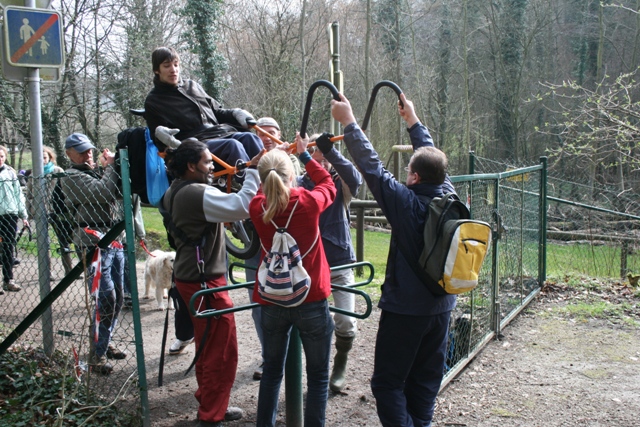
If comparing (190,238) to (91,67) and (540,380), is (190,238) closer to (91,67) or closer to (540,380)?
(540,380)

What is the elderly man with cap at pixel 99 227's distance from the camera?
14.1 ft

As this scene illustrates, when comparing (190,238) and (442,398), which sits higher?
(190,238)

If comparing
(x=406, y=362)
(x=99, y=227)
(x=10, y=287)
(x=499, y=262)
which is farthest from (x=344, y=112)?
(x=10, y=287)

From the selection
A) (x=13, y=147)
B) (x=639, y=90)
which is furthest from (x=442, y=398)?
(x=639, y=90)

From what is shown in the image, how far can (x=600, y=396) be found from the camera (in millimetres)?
4449

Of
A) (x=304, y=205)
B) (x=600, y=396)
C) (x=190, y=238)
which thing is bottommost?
(x=600, y=396)

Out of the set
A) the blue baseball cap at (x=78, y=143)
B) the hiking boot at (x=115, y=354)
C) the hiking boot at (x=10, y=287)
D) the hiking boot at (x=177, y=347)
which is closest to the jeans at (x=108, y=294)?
the hiking boot at (x=115, y=354)

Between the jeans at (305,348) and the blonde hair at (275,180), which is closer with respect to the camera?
the blonde hair at (275,180)

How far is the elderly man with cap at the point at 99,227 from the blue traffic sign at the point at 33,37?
2.62 ft

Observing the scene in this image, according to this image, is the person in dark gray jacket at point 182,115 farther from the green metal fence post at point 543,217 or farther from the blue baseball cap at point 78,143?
the green metal fence post at point 543,217

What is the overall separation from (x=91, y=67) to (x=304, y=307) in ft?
57.5

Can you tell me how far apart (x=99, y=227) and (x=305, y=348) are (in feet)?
8.67

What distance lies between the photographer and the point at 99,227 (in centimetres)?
491

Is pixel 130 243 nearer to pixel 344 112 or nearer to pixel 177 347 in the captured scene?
pixel 344 112
